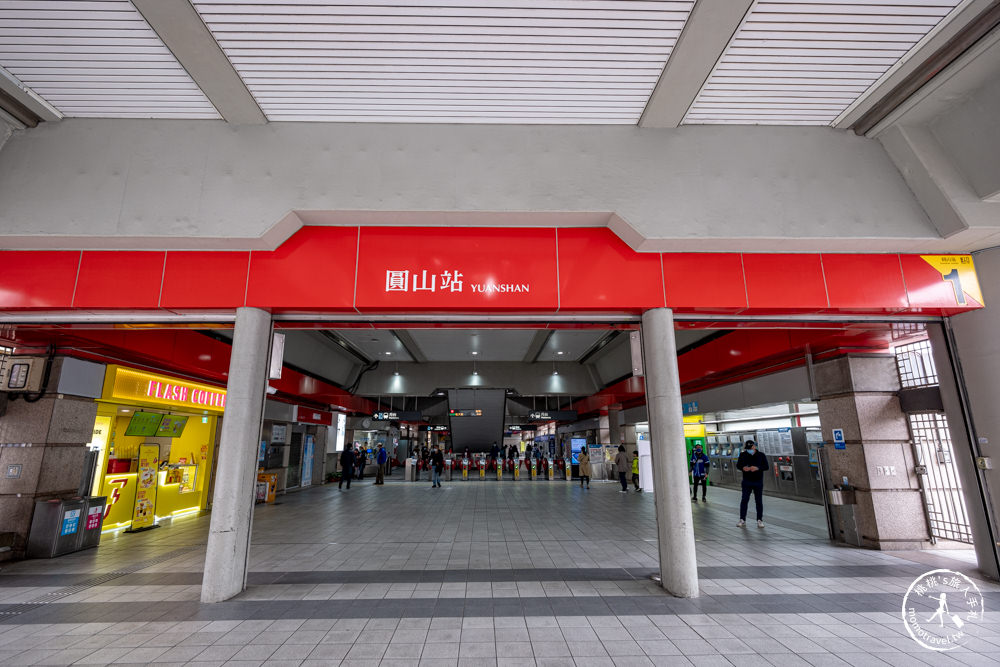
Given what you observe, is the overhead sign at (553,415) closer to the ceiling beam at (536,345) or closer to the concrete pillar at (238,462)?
the ceiling beam at (536,345)

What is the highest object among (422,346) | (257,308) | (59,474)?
(422,346)

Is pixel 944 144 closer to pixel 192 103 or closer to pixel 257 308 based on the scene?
Answer: pixel 257 308

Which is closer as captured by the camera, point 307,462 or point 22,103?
point 22,103

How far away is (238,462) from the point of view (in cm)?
462

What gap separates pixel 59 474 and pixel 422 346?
9.05 m

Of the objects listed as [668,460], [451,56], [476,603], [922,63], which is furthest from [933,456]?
[451,56]

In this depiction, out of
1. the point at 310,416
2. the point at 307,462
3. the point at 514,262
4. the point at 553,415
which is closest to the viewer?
the point at 514,262

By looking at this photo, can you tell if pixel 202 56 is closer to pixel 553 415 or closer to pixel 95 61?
pixel 95 61

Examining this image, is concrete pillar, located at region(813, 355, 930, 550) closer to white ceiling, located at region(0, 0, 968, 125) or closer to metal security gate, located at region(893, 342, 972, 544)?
metal security gate, located at region(893, 342, 972, 544)

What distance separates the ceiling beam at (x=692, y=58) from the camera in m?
3.88

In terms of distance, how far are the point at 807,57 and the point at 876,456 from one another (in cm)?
585

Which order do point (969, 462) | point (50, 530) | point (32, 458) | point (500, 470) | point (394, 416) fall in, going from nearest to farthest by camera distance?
1. point (969, 462)
2. point (50, 530)
3. point (32, 458)
4. point (394, 416)
5. point (500, 470)

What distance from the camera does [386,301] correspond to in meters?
5.02

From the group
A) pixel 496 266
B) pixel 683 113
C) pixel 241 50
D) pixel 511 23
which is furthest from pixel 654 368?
pixel 241 50
